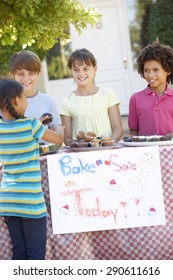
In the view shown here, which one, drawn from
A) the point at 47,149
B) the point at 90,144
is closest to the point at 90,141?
the point at 90,144

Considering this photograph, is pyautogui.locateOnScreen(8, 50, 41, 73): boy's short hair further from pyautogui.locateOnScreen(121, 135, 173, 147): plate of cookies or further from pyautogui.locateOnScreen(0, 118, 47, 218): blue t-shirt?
pyautogui.locateOnScreen(121, 135, 173, 147): plate of cookies

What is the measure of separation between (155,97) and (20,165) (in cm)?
127

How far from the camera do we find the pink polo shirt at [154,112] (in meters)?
3.89

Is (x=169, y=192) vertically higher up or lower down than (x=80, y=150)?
lower down

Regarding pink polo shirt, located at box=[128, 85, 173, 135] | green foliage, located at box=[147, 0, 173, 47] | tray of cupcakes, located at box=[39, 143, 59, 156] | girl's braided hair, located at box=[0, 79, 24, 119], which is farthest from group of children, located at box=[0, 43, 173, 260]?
green foliage, located at box=[147, 0, 173, 47]

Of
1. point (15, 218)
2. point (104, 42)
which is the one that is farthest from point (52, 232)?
point (104, 42)

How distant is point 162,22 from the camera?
10.3 m

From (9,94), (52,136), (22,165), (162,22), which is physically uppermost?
(162,22)

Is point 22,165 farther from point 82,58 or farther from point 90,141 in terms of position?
point 82,58

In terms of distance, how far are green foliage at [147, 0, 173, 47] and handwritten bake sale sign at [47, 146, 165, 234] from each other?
7164 millimetres

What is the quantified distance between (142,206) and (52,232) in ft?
1.97

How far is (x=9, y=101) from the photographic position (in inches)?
124

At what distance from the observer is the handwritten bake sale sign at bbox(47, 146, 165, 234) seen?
3.43 metres
